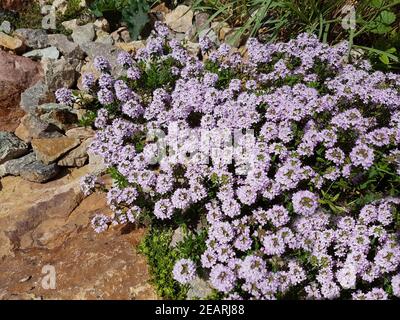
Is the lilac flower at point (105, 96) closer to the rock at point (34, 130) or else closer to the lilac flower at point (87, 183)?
the rock at point (34, 130)

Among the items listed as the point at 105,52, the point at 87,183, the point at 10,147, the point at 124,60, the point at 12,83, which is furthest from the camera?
the point at 105,52

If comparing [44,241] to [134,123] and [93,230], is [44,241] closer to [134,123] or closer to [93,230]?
[93,230]

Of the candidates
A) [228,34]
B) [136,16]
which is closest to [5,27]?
[136,16]

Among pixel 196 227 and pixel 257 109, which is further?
pixel 257 109

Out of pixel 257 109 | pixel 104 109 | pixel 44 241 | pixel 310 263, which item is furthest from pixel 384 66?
pixel 44 241

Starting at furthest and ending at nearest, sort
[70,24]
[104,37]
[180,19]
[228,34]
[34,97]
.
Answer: [70,24], [180,19], [104,37], [228,34], [34,97]

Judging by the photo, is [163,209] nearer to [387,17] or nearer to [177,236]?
[177,236]

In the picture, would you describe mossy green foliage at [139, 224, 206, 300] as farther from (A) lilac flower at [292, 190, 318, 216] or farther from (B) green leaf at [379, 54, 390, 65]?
(B) green leaf at [379, 54, 390, 65]
